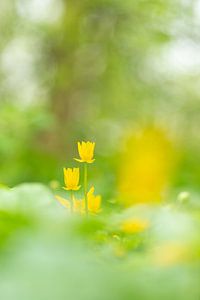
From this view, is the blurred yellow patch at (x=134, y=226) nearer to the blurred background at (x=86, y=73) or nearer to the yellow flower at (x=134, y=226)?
the yellow flower at (x=134, y=226)

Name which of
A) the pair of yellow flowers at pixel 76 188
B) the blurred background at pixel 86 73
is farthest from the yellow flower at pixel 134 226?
the blurred background at pixel 86 73

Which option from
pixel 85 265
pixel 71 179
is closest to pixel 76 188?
pixel 71 179

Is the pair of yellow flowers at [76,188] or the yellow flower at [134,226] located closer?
the yellow flower at [134,226]

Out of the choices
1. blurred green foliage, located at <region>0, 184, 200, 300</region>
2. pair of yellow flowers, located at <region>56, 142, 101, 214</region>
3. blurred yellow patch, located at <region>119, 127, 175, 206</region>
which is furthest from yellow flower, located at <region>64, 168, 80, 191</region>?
blurred green foliage, located at <region>0, 184, 200, 300</region>

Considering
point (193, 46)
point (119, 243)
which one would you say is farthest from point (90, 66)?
point (119, 243)

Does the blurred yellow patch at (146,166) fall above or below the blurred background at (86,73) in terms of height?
below

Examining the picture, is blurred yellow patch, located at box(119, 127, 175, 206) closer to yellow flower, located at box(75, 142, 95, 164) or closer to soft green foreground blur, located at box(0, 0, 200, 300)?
soft green foreground blur, located at box(0, 0, 200, 300)

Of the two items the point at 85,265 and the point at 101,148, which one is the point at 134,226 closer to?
the point at 85,265
